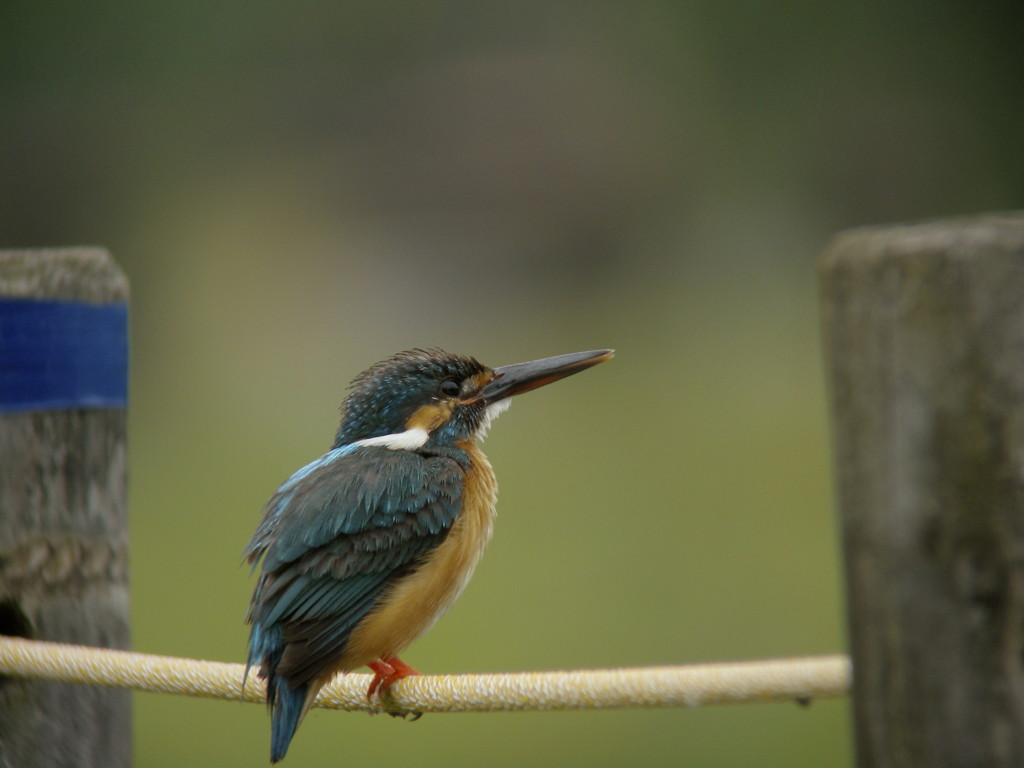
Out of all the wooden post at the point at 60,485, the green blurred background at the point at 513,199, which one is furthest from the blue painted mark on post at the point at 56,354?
the green blurred background at the point at 513,199

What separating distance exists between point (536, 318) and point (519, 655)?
4431 mm

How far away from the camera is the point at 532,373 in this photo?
81.5 inches

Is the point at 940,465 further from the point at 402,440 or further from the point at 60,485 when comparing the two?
the point at 402,440

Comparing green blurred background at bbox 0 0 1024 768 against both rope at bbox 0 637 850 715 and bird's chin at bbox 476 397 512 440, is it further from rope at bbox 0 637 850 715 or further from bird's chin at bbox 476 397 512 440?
rope at bbox 0 637 850 715

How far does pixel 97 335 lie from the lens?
1.57 metres

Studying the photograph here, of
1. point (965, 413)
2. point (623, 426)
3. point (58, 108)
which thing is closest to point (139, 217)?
Answer: point (58, 108)

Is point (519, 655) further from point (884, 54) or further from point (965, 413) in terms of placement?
point (884, 54)

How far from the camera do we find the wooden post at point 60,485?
1529mm

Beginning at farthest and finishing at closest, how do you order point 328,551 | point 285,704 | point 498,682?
point 328,551 < point 285,704 < point 498,682

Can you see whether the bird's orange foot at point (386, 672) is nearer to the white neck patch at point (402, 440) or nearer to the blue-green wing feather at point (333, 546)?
the blue-green wing feather at point (333, 546)

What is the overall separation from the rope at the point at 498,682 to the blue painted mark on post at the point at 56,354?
302 mm

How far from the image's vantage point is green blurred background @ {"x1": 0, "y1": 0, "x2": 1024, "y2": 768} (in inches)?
289

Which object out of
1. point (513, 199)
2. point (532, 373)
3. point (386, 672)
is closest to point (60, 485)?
point (386, 672)

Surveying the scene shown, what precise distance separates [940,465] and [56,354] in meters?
1.14
